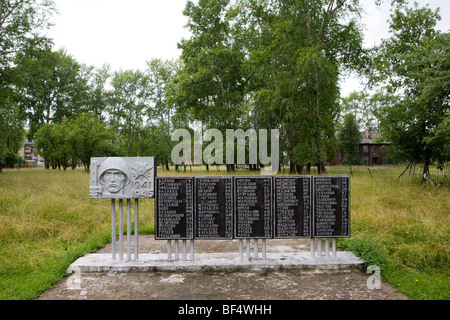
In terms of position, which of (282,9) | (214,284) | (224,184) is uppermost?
(282,9)

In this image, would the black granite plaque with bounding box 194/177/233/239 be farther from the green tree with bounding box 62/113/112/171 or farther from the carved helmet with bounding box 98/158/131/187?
the green tree with bounding box 62/113/112/171

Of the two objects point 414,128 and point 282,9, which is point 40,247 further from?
point 282,9

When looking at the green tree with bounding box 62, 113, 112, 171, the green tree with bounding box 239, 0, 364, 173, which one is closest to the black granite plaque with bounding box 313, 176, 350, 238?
the green tree with bounding box 239, 0, 364, 173

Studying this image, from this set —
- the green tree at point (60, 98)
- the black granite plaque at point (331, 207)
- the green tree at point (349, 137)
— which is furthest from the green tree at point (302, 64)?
the green tree at point (60, 98)

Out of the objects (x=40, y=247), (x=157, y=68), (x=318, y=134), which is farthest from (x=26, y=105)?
(x=40, y=247)

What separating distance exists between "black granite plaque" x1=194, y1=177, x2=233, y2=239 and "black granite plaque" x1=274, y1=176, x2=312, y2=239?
0.85 metres

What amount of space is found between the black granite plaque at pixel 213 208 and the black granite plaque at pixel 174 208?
125 millimetres

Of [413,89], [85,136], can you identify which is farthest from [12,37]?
[413,89]

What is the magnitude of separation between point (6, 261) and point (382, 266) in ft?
21.4

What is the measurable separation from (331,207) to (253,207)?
1.43 metres

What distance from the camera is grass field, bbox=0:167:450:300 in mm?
4969

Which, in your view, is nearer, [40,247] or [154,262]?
[154,262]

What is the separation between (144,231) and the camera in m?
8.59

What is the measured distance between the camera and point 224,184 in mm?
5754
